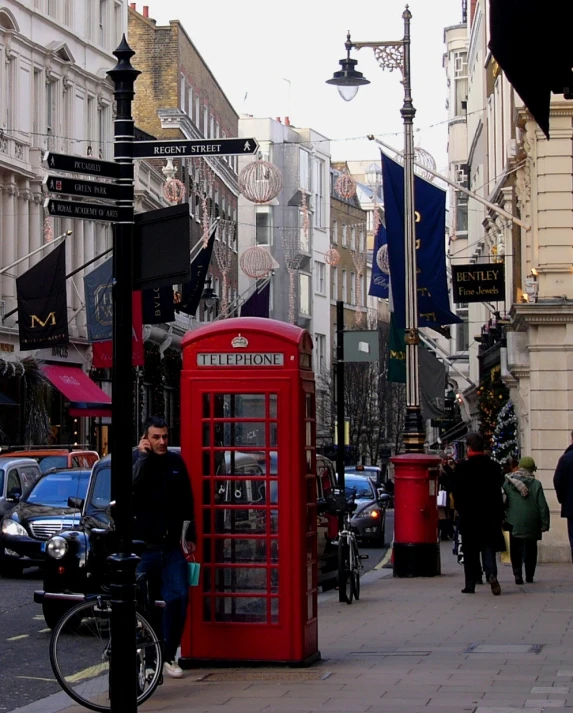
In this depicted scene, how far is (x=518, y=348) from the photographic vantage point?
26.0m

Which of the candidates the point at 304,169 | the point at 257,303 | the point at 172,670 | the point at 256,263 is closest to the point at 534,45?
the point at 172,670

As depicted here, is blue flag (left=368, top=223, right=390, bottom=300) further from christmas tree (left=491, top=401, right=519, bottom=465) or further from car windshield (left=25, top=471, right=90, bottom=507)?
car windshield (left=25, top=471, right=90, bottom=507)

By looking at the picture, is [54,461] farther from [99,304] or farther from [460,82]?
[460,82]

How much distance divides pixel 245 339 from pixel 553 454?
14.7m

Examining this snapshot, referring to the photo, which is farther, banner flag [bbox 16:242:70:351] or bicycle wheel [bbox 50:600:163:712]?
banner flag [bbox 16:242:70:351]

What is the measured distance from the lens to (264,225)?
86.4 m

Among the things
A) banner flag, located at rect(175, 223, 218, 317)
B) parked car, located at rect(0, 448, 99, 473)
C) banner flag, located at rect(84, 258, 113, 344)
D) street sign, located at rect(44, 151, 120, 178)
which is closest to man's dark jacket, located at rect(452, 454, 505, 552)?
street sign, located at rect(44, 151, 120, 178)

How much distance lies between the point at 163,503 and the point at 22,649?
360cm

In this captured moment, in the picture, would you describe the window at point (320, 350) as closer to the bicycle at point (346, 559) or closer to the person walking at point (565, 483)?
the person walking at point (565, 483)

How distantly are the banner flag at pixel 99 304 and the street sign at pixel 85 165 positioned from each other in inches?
1035

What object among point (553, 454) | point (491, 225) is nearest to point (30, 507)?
point (553, 454)

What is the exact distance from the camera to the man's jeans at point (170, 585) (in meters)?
10.1

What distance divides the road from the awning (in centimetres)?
2133

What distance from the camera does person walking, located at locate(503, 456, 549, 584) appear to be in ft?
61.5
